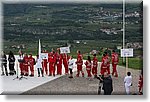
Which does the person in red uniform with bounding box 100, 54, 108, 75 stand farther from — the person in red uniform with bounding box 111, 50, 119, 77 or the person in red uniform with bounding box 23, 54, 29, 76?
the person in red uniform with bounding box 23, 54, 29, 76

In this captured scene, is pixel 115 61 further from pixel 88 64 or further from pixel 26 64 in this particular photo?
pixel 26 64

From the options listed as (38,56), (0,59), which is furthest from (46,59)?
(0,59)

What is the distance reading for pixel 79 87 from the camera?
23.5ft

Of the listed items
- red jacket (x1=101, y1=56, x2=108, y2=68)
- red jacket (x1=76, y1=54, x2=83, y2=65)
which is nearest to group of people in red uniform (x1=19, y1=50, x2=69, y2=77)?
red jacket (x1=76, y1=54, x2=83, y2=65)

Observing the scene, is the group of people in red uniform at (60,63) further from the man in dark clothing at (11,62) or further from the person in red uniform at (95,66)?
the man in dark clothing at (11,62)

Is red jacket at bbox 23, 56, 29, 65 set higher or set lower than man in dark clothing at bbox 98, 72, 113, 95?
higher

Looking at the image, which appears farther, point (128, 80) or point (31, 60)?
point (31, 60)

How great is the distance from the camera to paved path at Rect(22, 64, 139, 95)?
7.14 meters

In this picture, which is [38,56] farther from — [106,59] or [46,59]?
[106,59]

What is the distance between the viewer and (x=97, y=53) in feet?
23.5

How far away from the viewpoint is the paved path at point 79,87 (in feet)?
23.4

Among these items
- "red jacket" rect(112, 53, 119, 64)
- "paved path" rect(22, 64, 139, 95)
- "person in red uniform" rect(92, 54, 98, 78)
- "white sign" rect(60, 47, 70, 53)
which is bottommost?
"paved path" rect(22, 64, 139, 95)

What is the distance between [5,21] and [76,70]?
3.60ft

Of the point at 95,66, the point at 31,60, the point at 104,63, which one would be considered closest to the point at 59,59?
the point at 31,60
